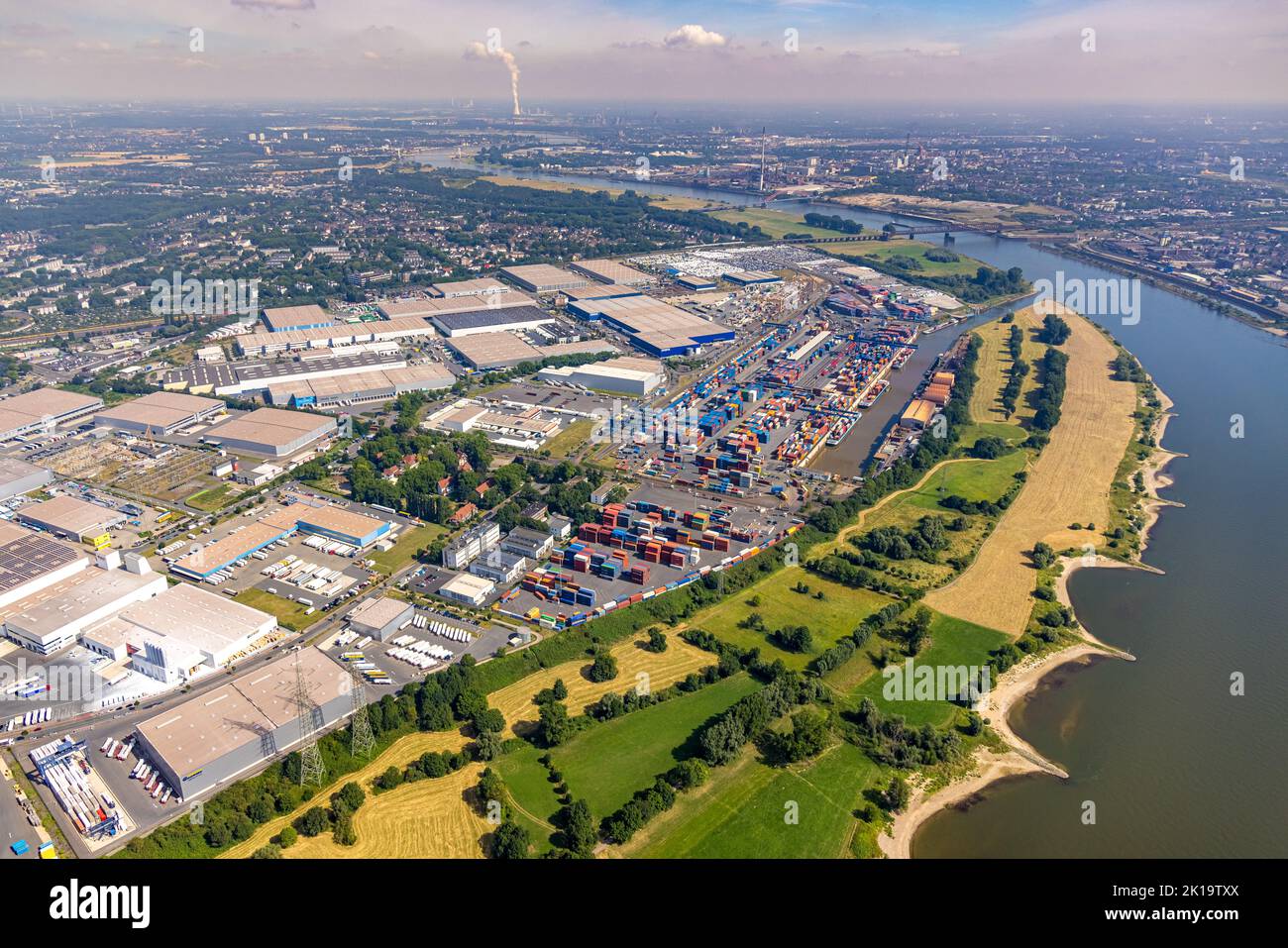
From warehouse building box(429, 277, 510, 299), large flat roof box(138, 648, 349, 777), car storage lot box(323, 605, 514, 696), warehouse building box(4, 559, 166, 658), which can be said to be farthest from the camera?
warehouse building box(429, 277, 510, 299)

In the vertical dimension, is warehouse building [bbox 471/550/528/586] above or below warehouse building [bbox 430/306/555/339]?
below

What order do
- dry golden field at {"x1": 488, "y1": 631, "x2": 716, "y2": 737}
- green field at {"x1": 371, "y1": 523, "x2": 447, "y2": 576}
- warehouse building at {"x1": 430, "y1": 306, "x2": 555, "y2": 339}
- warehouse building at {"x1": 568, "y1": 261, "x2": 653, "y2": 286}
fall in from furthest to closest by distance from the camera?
warehouse building at {"x1": 568, "y1": 261, "x2": 653, "y2": 286}
warehouse building at {"x1": 430, "y1": 306, "x2": 555, "y2": 339}
green field at {"x1": 371, "y1": 523, "x2": 447, "y2": 576}
dry golden field at {"x1": 488, "y1": 631, "x2": 716, "y2": 737}

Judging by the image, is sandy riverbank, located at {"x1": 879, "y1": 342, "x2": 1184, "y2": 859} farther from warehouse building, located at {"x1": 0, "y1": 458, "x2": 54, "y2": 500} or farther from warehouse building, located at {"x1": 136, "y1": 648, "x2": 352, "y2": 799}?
warehouse building, located at {"x1": 0, "y1": 458, "x2": 54, "y2": 500}

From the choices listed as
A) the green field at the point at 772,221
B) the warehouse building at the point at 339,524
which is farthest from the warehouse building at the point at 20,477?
the green field at the point at 772,221

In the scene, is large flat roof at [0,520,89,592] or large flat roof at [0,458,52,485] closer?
large flat roof at [0,520,89,592]

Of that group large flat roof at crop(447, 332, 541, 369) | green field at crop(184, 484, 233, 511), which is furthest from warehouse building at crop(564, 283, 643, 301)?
green field at crop(184, 484, 233, 511)

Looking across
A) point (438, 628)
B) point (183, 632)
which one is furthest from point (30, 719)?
point (438, 628)

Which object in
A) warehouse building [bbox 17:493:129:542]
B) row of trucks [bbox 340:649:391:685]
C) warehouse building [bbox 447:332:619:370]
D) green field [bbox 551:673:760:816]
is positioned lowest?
green field [bbox 551:673:760:816]
